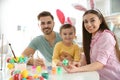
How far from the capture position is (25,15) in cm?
454

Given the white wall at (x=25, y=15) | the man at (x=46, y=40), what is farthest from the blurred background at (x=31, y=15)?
the man at (x=46, y=40)

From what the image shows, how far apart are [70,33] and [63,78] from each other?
862mm

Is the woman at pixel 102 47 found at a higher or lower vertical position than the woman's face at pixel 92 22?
lower

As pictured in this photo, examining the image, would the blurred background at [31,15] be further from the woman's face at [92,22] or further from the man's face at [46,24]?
the woman's face at [92,22]

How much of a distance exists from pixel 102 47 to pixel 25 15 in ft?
10.9

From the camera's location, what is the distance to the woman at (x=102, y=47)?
141 cm

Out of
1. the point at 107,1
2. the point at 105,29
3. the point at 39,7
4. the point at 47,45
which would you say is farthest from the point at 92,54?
the point at 39,7

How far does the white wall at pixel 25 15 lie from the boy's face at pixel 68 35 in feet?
5.44

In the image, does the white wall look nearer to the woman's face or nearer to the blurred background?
the blurred background

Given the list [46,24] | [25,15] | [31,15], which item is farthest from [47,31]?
[25,15]

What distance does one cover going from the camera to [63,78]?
110 centimetres

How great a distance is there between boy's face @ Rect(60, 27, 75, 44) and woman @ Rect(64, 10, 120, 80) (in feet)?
0.93

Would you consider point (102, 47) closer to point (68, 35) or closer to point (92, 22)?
point (92, 22)

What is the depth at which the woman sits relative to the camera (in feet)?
4.64
